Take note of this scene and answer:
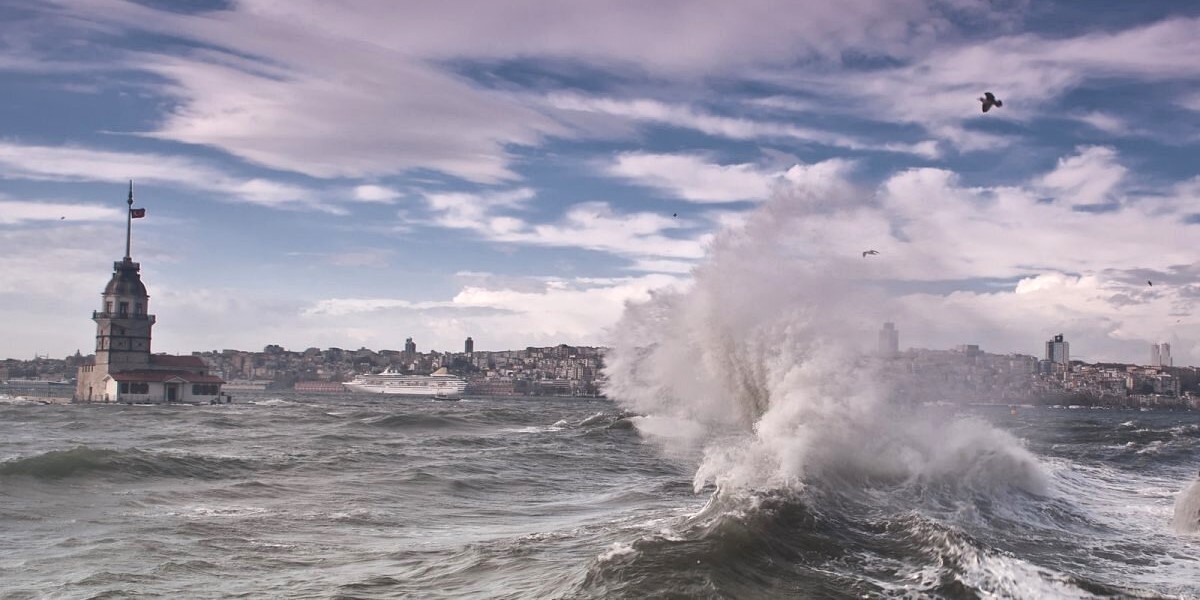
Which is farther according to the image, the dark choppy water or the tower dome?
the tower dome

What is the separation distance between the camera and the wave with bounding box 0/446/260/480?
20.3 metres

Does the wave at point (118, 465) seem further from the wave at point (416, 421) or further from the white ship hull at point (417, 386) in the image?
the white ship hull at point (417, 386)

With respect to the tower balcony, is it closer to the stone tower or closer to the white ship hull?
the stone tower

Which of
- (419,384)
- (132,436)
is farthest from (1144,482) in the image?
(419,384)

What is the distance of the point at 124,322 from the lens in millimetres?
89062

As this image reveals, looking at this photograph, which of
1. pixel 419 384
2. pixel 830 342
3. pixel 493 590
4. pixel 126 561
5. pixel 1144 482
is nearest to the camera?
pixel 493 590

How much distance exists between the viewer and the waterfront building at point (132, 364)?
274 feet

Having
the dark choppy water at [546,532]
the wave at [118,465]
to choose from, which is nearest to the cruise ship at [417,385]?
the wave at [118,465]

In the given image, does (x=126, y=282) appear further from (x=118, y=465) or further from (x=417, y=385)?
(x=118, y=465)

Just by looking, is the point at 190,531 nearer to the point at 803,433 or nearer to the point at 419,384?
the point at 803,433

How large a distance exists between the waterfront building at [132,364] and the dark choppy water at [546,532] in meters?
64.8

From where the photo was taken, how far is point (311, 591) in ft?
33.0

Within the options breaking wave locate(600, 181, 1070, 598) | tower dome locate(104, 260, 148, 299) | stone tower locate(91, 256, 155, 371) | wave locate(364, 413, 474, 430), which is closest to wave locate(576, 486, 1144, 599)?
breaking wave locate(600, 181, 1070, 598)

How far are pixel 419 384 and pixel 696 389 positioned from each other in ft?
446
